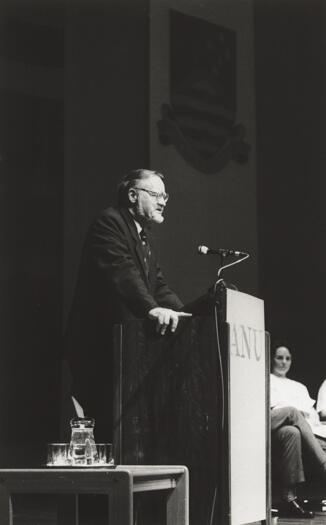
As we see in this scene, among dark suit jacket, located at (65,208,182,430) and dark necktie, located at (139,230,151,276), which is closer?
dark suit jacket, located at (65,208,182,430)

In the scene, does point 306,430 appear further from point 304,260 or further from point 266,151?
point 266,151

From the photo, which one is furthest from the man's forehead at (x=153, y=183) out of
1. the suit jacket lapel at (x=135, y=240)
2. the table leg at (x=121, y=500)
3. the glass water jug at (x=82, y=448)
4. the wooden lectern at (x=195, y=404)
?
the table leg at (x=121, y=500)

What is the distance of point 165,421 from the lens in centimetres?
340

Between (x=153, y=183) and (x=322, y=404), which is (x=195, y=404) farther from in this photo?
(x=322, y=404)

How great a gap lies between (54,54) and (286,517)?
345 centimetres

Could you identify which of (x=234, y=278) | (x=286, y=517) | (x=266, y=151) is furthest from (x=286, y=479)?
(x=266, y=151)

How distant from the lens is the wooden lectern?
333 cm

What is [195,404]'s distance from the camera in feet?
11.1

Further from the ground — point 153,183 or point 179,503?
point 153,183

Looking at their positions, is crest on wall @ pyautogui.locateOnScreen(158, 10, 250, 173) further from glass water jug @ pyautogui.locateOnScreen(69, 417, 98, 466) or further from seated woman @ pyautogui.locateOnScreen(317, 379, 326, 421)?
glass water jug @ pyautogui.locateOnScreen(69, 417, 98, 466)

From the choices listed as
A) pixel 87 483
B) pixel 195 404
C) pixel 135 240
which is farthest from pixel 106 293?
pixel 87 483

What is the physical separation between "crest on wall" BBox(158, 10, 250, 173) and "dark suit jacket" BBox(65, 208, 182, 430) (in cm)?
318

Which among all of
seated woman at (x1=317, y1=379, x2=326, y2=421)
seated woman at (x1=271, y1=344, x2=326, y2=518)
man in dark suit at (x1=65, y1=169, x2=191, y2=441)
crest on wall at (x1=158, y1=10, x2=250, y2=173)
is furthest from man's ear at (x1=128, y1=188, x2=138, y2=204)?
crest on wall at (x1=158, y1=10, x2=250, y2=173)

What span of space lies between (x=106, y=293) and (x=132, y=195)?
404 mm
